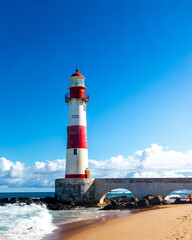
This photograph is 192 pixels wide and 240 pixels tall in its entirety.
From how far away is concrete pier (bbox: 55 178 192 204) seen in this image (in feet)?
72.6

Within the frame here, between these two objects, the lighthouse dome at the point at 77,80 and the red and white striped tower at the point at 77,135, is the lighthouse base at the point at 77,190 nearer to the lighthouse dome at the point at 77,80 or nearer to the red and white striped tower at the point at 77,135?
the red and white striped tower at the point at 77,135

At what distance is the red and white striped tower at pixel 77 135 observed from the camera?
24.9 meters

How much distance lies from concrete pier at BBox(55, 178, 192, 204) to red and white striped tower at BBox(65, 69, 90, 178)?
0.90 meters

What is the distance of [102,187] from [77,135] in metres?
5.13

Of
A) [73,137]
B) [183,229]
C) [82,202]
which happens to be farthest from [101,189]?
[183,229]

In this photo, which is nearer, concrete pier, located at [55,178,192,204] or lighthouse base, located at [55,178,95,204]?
concrete pier, located at [55,178,192,204]

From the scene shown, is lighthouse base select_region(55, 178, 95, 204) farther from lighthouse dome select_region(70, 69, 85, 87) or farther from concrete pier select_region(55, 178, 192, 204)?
lighthouse dome select_region(70, 69, 85, 87)

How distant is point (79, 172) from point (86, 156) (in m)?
1.59

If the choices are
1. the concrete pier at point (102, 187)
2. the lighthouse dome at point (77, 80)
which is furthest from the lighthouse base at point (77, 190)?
the lighthouse dome at point (77, 80)

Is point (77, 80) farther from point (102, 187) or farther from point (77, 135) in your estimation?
point (102, 187)

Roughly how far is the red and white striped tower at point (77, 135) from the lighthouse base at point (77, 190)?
0.71 m

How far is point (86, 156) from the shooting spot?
25.4 meters

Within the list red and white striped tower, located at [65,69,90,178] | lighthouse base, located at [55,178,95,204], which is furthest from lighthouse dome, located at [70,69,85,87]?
lighthouse base, located at [55,178,95,204]

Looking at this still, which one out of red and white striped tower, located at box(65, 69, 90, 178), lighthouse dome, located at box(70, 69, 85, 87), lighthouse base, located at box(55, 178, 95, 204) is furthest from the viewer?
lighthouse dome, located at box(70, 69, 85, 87)
